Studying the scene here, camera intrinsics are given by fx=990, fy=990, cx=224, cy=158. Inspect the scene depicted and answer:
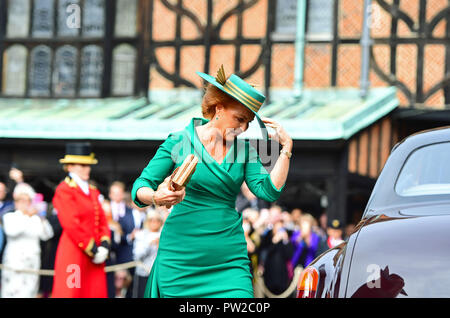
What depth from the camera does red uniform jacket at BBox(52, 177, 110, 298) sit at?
987 centimetres

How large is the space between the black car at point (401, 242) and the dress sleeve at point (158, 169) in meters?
0.95

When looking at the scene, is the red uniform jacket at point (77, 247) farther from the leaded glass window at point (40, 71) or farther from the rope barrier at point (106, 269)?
the leaded glass window at point (40, 71)

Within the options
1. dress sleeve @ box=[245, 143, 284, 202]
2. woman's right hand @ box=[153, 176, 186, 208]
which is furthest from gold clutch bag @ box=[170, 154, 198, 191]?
dress sleeve @ box=[245, 143, 284, 202]

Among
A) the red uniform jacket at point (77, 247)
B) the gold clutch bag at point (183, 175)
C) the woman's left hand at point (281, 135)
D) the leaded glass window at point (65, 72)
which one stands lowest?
the red uniform jacket at point (77, 247)

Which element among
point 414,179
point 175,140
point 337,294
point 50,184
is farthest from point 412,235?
point 50,184

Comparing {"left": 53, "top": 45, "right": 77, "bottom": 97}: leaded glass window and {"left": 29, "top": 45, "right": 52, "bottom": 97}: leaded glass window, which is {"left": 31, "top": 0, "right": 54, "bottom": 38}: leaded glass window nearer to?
{"left": 29, "top": 45, "right": 52, "bottom": 97}: leaded glass window

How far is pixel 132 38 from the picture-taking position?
68.8 ft

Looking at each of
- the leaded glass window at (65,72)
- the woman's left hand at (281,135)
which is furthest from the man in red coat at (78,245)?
the leaded glass window at (65,72)

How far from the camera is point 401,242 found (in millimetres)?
4320

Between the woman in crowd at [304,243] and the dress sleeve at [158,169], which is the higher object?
the dress sleeve at [158,169]

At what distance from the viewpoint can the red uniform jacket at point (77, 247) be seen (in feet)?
32.4

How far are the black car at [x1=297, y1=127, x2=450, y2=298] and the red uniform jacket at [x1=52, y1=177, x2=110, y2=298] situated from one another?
16.4 feet

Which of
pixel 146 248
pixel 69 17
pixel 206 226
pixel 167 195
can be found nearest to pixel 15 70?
pixel 69 17

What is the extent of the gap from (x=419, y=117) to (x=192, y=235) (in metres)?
13.5
